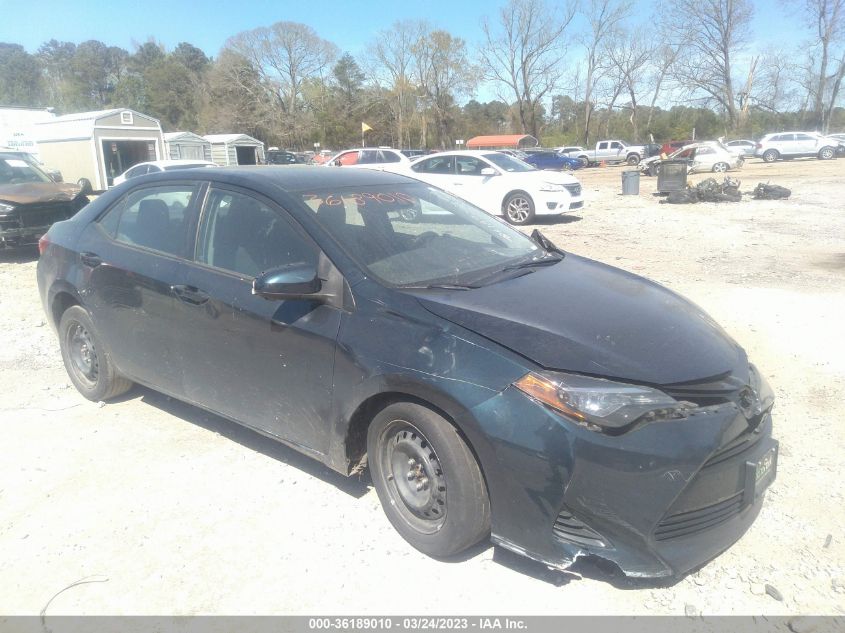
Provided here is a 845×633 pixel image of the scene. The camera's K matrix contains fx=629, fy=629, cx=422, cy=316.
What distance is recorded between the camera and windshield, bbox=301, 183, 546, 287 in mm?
3252

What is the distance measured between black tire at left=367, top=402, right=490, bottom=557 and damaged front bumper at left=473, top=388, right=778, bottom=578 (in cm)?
13

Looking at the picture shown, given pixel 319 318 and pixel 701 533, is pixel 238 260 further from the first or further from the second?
pixel 701 533

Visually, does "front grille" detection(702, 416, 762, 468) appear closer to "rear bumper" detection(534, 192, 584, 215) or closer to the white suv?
"rear bumper" detection(534, 192, 584, 215)

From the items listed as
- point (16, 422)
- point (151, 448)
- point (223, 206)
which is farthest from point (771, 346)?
point (16, 422)

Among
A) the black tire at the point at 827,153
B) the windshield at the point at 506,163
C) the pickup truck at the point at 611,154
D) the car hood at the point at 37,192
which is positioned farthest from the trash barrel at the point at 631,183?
the pickup truck at the point at 611,154

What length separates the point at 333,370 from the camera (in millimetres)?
3021

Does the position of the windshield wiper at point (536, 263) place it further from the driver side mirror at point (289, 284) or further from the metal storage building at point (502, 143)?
the metal storage building at point (502, 143)

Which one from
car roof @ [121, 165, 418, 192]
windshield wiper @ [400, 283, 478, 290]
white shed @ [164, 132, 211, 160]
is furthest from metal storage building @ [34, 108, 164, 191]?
windshield wiper @ [400, 283, 478, 290]

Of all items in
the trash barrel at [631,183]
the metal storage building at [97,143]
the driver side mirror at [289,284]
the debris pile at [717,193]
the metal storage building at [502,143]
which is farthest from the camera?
the metal storage building at [502,143]

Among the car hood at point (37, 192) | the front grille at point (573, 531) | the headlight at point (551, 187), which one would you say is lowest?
the front grille at point (573, 531)

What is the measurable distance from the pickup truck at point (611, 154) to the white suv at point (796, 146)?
31.0 ft

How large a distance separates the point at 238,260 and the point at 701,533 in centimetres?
266

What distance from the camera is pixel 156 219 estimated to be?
413cm

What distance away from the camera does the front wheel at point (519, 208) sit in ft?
45.8
